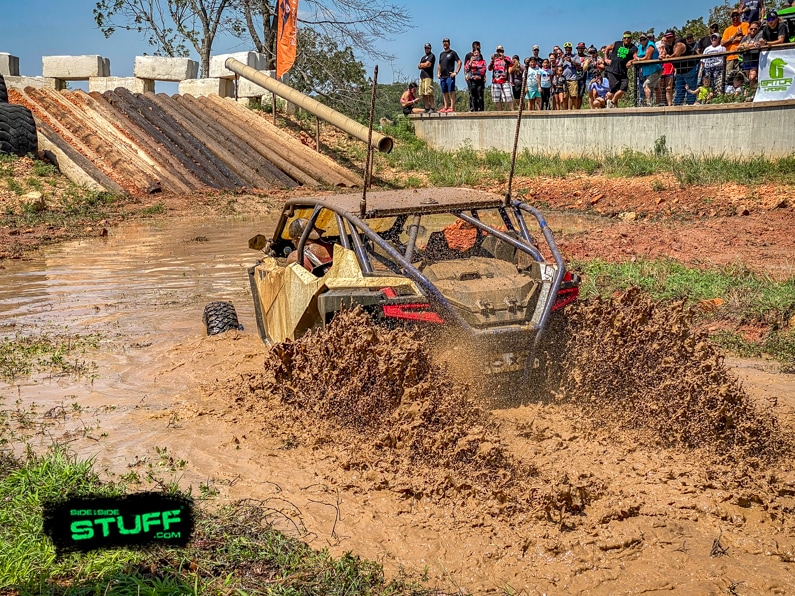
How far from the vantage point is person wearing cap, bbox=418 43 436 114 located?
24.1 m

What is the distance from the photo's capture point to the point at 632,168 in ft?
67.0

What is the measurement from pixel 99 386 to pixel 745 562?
538 cm

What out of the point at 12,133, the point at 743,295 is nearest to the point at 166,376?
the point at 743,295

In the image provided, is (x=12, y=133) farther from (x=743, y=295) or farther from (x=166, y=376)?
(x=743, y=295)

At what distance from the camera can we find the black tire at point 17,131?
63.3 feet

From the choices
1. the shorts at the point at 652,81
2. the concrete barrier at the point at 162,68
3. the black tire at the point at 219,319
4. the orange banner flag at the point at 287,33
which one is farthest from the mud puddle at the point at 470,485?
the concrete barrier at the point at 162,68

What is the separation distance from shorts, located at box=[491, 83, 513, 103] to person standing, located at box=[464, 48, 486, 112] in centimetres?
35

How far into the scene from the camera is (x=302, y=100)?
78.9 feet

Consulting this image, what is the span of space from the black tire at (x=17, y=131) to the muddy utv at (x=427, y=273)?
529 inches

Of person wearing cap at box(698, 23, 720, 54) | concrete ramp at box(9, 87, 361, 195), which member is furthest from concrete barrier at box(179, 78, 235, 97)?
person wearing cap at box(698, 23, 720, 54)

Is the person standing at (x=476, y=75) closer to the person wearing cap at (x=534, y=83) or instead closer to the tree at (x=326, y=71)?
the person wearing cap at (x=534, y=83)

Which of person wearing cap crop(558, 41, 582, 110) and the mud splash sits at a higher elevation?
person wearing cap crop(558, 41, 582, 110)

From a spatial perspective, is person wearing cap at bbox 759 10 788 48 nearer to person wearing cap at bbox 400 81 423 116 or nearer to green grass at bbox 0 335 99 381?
person wearing cap at bbox 400 81 423 116

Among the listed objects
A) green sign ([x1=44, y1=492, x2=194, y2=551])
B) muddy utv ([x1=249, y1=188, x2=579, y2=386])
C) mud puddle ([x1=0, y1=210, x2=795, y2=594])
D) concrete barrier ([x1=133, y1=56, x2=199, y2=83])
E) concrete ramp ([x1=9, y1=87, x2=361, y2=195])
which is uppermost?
concrete barrier ([x1=133, y1=56, x2=199, y2=83])
